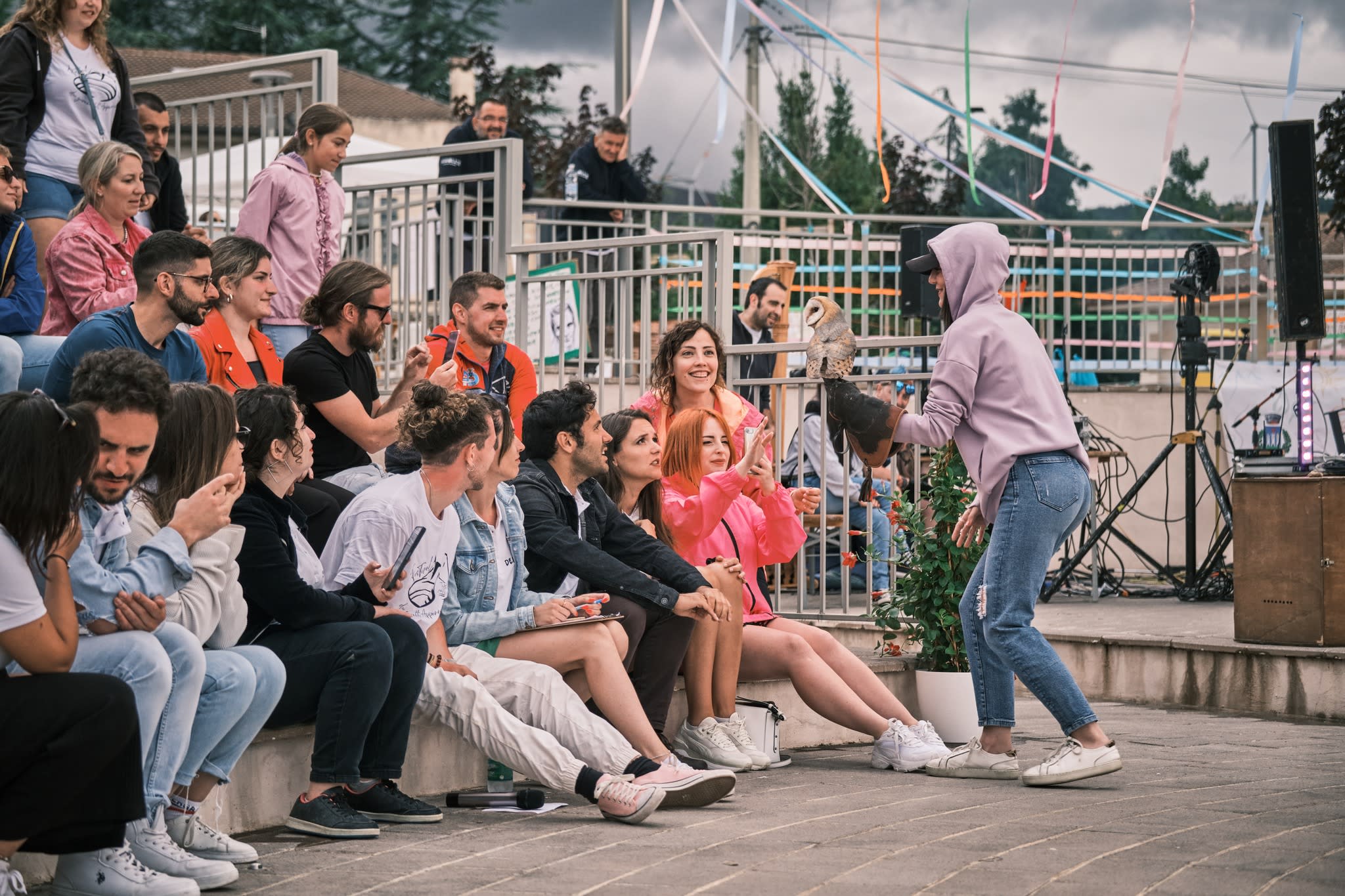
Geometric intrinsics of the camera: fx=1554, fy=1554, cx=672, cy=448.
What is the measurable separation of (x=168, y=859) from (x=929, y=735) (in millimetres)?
3042

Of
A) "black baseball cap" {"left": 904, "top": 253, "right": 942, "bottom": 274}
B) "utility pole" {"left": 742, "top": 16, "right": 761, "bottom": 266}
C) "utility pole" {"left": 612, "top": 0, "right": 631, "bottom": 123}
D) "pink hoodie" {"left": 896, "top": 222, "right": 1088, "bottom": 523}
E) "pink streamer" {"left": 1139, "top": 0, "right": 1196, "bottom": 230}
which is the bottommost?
"pink hoodie" {"left": 896, "top": 222, "right": 1088, "bottom": 523}

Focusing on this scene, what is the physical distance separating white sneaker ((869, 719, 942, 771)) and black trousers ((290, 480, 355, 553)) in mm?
2146

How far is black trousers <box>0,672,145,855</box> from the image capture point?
10.7ft

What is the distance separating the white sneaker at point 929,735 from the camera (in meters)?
5.71

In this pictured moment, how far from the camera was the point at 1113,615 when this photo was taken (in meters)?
9.35

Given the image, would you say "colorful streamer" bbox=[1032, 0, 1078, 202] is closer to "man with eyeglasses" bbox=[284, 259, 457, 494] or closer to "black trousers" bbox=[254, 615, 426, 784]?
"man with eyeglasses" bbox=[284, 259, 457, 494]

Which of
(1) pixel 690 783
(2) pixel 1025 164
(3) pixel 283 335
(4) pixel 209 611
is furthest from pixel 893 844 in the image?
(2) pixel 1025 164

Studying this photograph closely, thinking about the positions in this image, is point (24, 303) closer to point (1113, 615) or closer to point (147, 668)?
point (147, 668)

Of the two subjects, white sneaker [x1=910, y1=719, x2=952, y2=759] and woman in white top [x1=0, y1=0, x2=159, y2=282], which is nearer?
white sneaker [x1=910, y1=719, x2=952, y2=759]

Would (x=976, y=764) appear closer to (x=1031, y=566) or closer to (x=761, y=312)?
(x=1031, y=566)

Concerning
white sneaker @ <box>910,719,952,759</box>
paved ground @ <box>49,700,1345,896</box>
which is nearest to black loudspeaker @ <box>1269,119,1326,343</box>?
paved ground @ <box>49,700,1345,896</box>

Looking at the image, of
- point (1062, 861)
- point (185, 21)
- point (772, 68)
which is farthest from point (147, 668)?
point (185, 21)

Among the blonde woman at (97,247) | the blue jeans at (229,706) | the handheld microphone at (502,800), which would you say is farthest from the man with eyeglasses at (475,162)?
the blue jeans at (229,706)

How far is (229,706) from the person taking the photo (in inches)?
153
